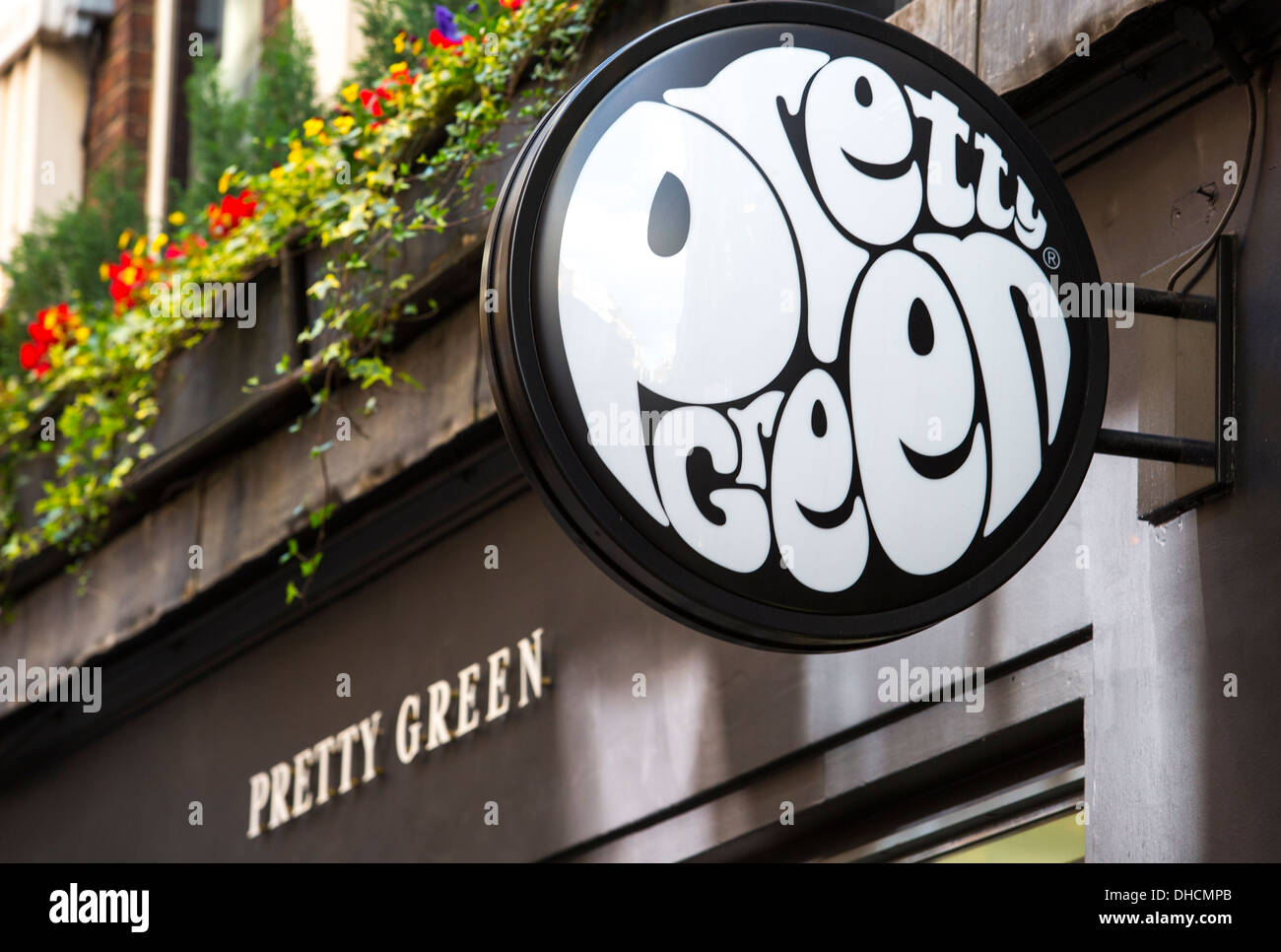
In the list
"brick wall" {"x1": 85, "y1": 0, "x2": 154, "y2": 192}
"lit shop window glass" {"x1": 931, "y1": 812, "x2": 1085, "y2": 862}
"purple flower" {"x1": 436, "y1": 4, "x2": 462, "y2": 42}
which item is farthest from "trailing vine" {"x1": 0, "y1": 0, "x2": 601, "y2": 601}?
"lit shop window glass" {"x1": 931, "y1": 812, "x2": 1085, "y2": 862}

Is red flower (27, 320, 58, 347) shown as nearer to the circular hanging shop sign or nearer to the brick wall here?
the brick wall

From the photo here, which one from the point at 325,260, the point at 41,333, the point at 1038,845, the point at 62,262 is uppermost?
the point at 62,262

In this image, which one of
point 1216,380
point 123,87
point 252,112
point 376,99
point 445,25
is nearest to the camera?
point 1216,380

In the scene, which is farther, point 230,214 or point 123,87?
point 123,87

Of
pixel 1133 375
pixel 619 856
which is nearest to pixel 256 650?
pixel 619 856

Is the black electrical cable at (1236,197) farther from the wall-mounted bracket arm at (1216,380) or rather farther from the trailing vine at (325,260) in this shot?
the trailing vine at (325,260)

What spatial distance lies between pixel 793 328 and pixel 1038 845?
66.9 inches

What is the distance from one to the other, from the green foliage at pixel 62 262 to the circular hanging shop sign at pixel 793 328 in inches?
220

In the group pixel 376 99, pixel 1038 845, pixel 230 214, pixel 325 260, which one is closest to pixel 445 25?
pixel 376 99

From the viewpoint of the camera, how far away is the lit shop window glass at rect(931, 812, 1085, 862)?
3939 mm

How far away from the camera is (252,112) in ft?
24.7

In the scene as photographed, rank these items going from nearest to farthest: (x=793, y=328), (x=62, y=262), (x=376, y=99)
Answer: (x=793, y=328) < (x=376, y=99) < (x=62, y=262)

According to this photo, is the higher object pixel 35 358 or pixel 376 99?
pixel 376 99

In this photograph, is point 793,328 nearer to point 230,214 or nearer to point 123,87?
point 230,214
